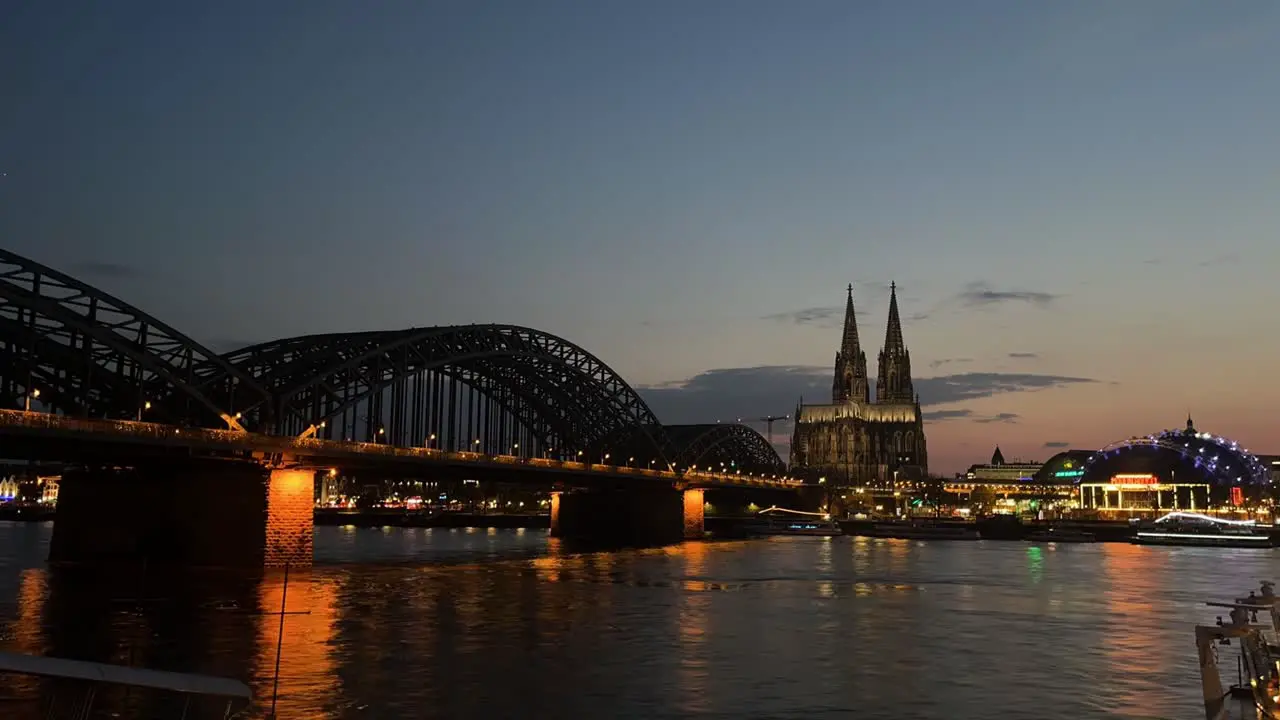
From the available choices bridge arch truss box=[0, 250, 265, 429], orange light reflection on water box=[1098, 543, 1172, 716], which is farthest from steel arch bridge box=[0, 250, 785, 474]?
orange light reflection on water box=[1098, 543, 1172, 716]

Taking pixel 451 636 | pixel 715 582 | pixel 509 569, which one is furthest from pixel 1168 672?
pixel 509 569

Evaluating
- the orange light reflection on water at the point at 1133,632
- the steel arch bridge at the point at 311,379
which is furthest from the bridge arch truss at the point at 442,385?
the orange light reflection on water at the point at 1133,632

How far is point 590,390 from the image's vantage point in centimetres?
17025

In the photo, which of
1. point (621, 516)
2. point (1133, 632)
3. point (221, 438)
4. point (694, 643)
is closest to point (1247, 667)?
point (694, 643)

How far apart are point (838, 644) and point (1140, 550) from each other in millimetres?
120056

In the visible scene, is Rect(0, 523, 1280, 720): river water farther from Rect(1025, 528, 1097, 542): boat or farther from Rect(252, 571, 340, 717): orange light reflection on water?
Rect(1025, 528, 1097, 542): boat

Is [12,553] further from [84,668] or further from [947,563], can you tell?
[84,668]

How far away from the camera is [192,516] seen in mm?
85500

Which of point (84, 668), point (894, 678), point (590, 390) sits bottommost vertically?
point (894, 678)

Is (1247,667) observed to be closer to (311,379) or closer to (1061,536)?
(311,379)

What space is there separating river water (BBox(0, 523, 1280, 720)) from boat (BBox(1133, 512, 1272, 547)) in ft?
272

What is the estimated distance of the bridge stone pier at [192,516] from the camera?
271ft

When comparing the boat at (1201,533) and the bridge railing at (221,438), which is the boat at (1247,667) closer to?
the bridge railing at (221,438)

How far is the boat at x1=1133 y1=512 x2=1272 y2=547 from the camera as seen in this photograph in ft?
561
